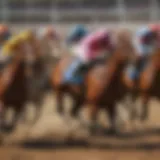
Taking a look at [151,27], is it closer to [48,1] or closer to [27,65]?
[27,65]

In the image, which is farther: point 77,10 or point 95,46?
point 77,10

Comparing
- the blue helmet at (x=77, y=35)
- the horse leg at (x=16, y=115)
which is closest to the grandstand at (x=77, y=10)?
the blue helmet at (x=77, y=35)

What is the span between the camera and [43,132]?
51.4 inches

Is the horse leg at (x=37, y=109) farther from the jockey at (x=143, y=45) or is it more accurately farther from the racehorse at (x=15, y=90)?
the jockey at (x=143, y=45)

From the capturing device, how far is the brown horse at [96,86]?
125cm

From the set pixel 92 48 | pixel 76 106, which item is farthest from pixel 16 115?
pixel 92 48

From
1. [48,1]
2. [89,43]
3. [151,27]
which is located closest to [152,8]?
[48,1]

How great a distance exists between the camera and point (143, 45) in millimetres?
1257

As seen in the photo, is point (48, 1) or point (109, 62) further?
point (48, 1)

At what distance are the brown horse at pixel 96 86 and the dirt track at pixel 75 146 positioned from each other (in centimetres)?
5

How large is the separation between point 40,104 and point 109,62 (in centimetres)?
20

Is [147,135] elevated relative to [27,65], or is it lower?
lower

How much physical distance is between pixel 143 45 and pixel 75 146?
294mm

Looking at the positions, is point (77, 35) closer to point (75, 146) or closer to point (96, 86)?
point (96, 86)
